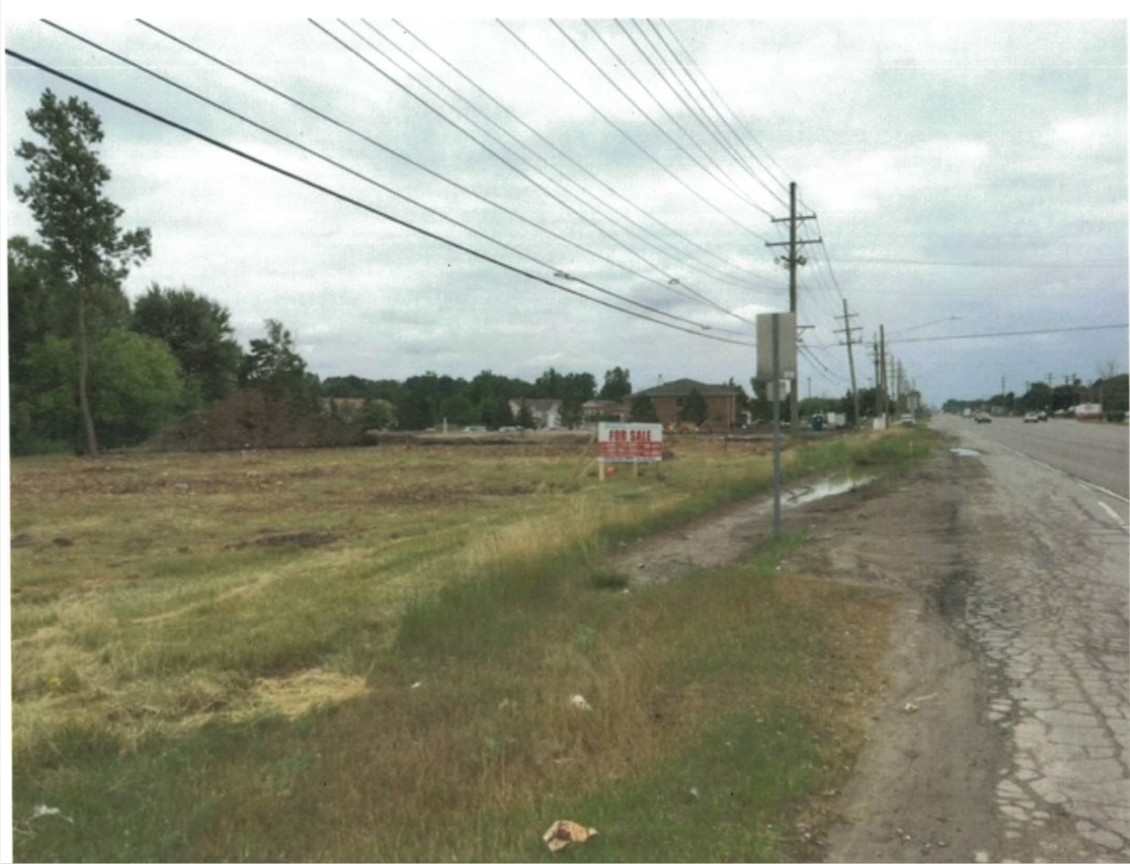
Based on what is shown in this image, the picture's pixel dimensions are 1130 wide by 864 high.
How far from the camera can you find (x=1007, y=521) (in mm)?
16062

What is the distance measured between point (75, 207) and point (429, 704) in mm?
49454

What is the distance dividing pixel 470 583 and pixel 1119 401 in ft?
430

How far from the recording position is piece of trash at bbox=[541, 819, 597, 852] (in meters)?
4.34

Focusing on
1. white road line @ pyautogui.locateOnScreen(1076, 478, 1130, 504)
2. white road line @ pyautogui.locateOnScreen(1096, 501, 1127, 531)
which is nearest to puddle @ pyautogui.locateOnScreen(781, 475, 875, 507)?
white road line @ pyautogui.locateOnScreen(1076, 478, 1130, 504)

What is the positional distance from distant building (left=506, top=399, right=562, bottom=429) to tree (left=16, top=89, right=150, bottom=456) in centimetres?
5915

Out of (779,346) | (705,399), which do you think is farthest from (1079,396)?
(779,346)

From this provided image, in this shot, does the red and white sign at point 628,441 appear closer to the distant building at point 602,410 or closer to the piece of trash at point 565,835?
the piece of trash at point 565,835

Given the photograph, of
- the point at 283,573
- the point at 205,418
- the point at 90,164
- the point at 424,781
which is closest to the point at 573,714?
the point at 424,781

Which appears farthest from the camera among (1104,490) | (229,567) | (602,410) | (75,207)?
(602,410)

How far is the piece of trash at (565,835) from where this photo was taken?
4.34m

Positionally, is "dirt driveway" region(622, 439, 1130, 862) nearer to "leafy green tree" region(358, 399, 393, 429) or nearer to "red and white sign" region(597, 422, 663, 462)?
"red and white sign" region(597, 422, 663, 462)

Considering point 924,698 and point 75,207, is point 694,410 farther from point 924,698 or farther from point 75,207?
point 924,698

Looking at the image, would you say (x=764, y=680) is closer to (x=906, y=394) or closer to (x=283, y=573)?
(x=283, y=573)

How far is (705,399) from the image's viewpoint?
308ft
